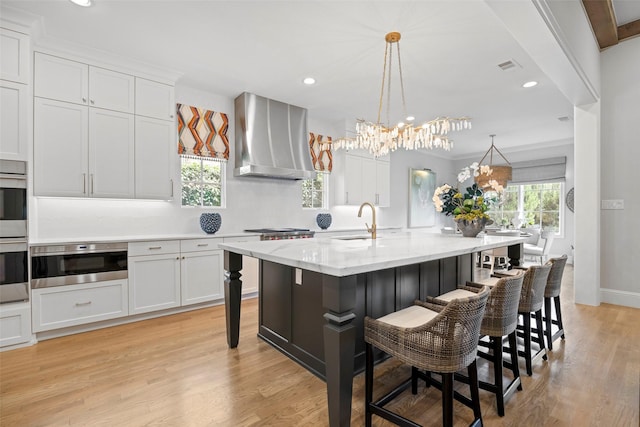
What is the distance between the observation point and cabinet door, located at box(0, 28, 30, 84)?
8.46ft

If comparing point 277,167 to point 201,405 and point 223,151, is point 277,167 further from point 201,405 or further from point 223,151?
point 201,405

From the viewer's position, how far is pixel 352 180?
222 inches

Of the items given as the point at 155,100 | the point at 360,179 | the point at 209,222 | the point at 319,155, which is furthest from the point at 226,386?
the point at 360,179

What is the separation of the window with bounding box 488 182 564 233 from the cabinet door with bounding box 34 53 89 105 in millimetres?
7510

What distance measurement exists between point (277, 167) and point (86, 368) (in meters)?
2.98

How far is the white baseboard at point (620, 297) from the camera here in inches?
141

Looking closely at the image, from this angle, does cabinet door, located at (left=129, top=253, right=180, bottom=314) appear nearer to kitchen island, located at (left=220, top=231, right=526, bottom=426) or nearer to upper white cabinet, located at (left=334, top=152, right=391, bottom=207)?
kitchen island, located at (left=220, top=231, right=526, bottom=426)

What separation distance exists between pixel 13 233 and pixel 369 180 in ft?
16.0

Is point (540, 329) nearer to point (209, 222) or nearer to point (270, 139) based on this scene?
point (209, 222)

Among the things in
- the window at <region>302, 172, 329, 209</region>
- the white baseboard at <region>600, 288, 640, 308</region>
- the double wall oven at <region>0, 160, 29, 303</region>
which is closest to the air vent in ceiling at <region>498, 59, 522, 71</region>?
the white baseboard at <region>600, 288, 640, 308</region>

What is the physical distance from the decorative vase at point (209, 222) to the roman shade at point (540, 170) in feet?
22.5

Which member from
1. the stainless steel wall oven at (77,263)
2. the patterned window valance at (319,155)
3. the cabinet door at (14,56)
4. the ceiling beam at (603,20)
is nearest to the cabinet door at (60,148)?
the cabinet door at (14,56)

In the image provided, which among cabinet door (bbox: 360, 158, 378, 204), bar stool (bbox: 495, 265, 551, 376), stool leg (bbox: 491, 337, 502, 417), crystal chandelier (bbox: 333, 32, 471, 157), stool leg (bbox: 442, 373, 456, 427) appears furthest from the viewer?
cabinet door (bbox: 360, 158, 378, 204)

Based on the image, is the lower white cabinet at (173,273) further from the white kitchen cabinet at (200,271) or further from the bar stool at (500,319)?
the bar stool at (500,319)
